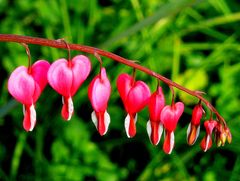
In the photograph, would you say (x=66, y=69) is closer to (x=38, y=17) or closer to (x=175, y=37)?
(x=175, y=37)

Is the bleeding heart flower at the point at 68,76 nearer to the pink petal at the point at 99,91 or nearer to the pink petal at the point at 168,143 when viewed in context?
the pink petal at the point at 99,91

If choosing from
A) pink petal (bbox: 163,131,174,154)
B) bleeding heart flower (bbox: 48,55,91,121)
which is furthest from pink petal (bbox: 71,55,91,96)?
pink petal (bbox: 163,131,174,154)

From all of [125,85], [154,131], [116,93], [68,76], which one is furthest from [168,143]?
[116,93]

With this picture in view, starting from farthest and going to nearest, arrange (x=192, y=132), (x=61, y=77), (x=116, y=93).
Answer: (x=116, y=93)
(x=192, y=132)
(x=61, y=77)

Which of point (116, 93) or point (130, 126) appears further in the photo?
point (116, 93)

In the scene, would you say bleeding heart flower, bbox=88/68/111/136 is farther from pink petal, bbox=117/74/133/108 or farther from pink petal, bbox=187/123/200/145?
pink petal, bbox=187/123/200/145

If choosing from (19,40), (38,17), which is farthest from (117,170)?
(19,40)

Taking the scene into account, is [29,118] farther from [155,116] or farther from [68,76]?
[155,116]
